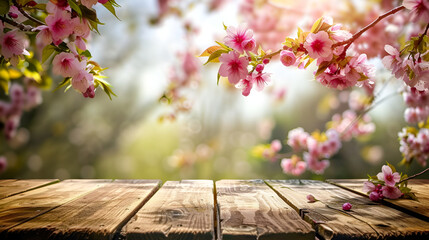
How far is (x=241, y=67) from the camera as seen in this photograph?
947 millimetres

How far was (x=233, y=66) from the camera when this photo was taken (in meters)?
0.95

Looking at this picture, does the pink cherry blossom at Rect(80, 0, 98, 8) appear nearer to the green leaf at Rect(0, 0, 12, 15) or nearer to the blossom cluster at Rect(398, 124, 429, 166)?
the green leaf at Rect(0, 0, 12, 15)

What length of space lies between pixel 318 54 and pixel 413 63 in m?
0.28

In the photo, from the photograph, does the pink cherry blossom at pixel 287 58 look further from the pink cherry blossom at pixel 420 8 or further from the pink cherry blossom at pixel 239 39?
the pink cherry blossom at pixel 420 8

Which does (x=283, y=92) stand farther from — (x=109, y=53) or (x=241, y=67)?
(x=241, y=67)

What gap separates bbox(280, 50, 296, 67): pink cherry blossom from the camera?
925 millimetres

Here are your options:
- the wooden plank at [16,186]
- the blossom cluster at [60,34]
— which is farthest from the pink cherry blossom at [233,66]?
the wooden plank at [16,186]

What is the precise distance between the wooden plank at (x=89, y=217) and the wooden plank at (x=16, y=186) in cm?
32

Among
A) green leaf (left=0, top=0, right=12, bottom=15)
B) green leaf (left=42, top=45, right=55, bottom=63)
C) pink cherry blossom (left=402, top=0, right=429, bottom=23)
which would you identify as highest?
pink cherry blossom (left=402, top=0, right=429, bottom=23)

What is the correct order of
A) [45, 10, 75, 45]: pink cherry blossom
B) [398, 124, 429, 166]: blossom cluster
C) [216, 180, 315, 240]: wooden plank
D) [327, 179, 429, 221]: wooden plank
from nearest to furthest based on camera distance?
[216, 180, 315, 240]: wooden plank < [45, 10, 75, 45]: pink cherry blossom < [327, 179, 429, 221]: wooden plank < [398, 124, 429, 166]: blossom cluster

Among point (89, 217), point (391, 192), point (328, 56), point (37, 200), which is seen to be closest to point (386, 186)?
point (391, 192)

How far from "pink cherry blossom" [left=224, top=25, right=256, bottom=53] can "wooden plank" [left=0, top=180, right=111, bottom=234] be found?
2.33 ft

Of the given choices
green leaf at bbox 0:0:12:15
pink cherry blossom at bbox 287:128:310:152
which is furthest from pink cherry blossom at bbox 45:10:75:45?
pink cherry blossom at bbox 287:128:310:152

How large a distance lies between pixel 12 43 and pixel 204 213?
2.31 feet
